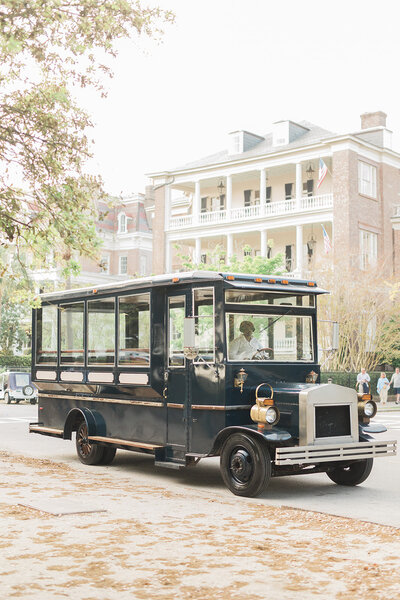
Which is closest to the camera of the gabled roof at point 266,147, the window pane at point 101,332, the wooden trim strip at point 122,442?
the wooden trim strip at point 122,442

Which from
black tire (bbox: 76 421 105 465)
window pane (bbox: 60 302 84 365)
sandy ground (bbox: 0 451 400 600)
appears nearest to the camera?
sandy ground (bbox: 0 451 400 600)

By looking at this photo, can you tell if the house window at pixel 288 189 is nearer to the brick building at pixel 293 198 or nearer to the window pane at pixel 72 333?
the brick building at pixel 293 198

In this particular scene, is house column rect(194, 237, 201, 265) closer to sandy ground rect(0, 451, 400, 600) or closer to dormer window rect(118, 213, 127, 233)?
dormer window rect(118, 213, 127, 233)

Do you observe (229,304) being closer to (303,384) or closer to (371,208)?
(303,384)

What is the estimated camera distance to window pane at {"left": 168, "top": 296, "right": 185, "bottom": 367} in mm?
11078

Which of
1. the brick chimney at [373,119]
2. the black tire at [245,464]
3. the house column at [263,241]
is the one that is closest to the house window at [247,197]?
the house column at [263,241]

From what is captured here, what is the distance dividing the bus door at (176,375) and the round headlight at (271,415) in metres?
1.40

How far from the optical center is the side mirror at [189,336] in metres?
10.0

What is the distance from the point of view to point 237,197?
49062mm

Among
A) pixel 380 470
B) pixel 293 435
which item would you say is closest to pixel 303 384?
pixel 293 435

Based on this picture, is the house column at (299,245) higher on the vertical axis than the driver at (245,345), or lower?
higher

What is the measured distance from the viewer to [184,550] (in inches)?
264

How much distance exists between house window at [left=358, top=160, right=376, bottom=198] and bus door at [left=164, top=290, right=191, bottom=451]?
32.1 metres

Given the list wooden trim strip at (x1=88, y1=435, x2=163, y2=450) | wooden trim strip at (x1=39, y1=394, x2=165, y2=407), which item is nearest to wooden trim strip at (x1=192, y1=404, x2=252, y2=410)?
wooden trim strip at (x1=39, y1=394, x2=165, y2=407)
